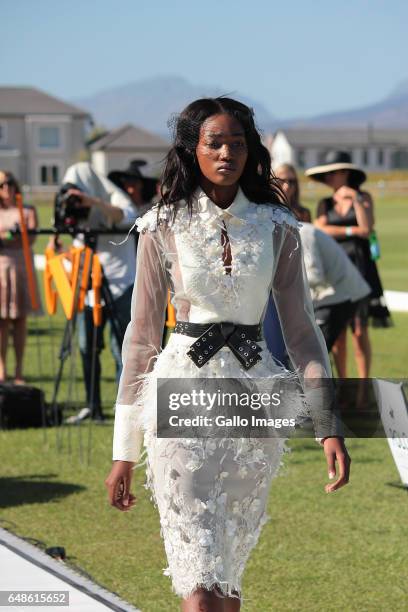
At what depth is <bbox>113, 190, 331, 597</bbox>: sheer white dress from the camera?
3404 mm

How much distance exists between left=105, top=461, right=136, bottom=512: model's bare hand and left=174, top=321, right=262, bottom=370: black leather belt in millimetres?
354

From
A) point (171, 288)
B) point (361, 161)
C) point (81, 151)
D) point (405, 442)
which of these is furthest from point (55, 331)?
point (361, 161)

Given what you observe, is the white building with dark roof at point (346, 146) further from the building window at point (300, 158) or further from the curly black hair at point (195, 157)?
the curly black hair at point (195, 157)

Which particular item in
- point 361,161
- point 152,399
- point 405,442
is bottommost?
point 361,161

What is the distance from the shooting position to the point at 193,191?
3.49 metres

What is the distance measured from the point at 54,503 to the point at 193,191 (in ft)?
12.5

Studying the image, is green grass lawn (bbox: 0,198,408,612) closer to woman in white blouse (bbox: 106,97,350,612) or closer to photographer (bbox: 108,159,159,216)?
woman in white blouse (bbox: 106,97,350,612)

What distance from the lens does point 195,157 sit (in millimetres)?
3480

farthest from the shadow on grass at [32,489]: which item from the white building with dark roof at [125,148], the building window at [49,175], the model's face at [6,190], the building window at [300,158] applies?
the building window at [300,158]

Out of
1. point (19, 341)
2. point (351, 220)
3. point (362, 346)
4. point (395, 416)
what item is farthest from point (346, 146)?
point (395, 416)

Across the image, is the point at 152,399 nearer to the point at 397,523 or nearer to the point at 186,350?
the point at 186,350

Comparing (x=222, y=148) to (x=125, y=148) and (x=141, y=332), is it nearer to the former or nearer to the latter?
(x=141, y=332)

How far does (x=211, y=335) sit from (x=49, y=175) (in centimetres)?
12381

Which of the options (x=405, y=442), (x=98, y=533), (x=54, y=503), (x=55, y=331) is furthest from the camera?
(x=55, y=331)
